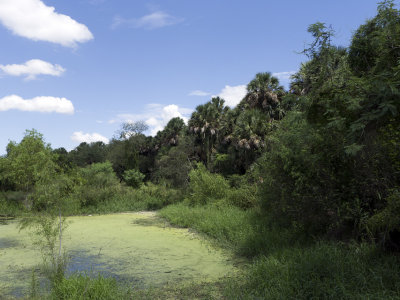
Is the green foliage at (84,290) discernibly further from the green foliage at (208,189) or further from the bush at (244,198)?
the green foliage at (208,189)

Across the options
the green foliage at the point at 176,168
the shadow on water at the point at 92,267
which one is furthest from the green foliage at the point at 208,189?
the shadow on water at the point at 92,267

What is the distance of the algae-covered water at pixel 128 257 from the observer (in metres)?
6.59

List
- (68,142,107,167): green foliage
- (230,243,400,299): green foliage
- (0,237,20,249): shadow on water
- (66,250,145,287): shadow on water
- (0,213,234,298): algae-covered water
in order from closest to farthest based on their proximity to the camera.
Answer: (230,243,400,299): green foliage
(66,250,145,287): shadow on water
(0,213,234,298): algae-covered water
(0,237,20,249): shadow on water
(68,142,107,167): green foliage

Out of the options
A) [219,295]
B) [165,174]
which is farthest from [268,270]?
[165,174]

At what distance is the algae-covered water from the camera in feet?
21.6

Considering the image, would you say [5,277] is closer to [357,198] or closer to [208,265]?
[208,265]

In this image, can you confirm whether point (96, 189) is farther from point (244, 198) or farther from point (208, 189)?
point (244, 198)

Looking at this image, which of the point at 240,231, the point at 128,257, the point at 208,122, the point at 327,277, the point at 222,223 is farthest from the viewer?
the point at 208,122

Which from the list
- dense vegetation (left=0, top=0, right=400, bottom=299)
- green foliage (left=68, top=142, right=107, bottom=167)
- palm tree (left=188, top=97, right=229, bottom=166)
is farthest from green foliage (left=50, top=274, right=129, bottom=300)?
green foliage (left=68, top=142, right=107, bottom=167)

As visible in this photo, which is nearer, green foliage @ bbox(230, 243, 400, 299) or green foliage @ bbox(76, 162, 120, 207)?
green foliage @ bbox(230, 243, 400, 299)

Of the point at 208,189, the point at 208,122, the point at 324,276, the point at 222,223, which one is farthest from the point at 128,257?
the point at 208,122

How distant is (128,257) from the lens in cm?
853

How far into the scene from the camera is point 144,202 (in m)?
23.2

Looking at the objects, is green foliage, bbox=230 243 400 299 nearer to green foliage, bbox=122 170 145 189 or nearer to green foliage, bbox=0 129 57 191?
green foliage, bbox=0 129 57 191
